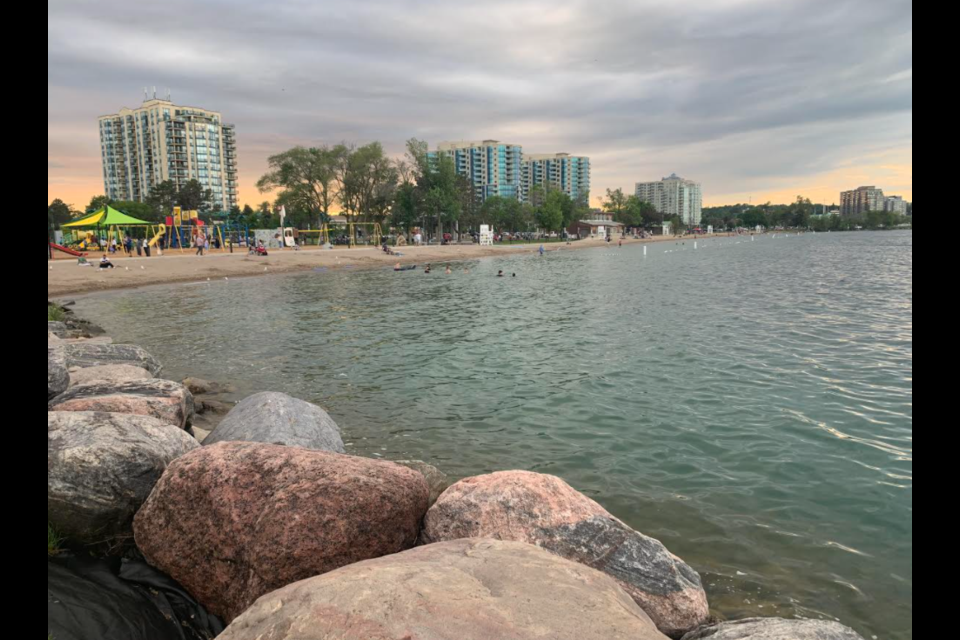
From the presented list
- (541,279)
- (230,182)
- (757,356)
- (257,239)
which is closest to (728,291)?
(541,279)

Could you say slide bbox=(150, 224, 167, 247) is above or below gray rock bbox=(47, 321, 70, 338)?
above

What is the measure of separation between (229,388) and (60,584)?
26.4 ft

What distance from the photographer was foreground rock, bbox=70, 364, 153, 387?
7.48 meters

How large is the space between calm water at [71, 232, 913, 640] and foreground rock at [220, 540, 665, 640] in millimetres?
2783

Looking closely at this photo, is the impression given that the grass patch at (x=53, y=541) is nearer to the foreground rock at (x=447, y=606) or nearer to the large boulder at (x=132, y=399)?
the large boulder at (x=132, y=399)

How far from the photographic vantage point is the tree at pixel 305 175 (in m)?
83.6

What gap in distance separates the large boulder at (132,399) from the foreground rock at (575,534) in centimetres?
365

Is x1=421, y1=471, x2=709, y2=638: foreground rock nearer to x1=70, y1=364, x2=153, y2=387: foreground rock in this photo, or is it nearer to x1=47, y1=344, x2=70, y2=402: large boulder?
x1=47, y1=344, x2=70, y2=402: large boulder

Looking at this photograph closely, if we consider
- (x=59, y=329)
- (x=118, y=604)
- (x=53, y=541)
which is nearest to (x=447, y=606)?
(x=118, y=604)

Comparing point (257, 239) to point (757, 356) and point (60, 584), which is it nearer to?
point (757, 356)

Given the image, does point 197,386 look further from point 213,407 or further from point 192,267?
point 192,267

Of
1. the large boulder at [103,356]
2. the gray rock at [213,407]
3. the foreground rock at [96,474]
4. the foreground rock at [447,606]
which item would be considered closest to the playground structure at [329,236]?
the large boulder at [103,356]

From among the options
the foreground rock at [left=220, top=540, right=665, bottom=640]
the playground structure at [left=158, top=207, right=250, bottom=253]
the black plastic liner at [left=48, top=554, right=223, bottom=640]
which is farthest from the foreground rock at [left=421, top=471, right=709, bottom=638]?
the playground structure at [left=158, top=207, right=250, bottom=253]
